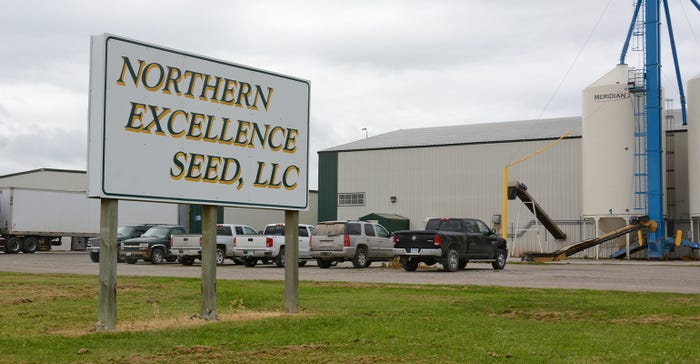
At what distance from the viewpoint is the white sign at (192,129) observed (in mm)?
11367

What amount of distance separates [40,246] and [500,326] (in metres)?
43.6

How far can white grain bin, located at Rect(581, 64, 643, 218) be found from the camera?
160ft

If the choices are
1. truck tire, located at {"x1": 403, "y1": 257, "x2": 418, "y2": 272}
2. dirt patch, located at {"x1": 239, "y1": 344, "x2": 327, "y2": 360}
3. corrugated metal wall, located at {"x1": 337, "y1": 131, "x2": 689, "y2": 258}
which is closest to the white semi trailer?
corrugated metal wall, located at {"x1": 337, "y1": 131, "x2": 689, "y2": 258}

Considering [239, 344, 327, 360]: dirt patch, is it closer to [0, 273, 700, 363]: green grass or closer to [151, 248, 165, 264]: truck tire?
[0, 273, 700, 363]: green grass

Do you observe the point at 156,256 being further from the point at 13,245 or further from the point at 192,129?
the point at 192,129

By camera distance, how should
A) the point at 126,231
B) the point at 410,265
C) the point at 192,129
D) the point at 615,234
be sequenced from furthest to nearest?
the point at 615,234 → the point at 126,231 → the point at 410,265 → the point at 192,129

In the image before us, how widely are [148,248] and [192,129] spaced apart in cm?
2537

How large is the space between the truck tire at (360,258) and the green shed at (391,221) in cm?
2443

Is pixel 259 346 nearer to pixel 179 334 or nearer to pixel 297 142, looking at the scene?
pixel 179 334

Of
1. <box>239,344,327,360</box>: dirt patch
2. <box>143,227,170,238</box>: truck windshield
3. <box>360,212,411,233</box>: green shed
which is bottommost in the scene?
<box>239,344,327,360</box>: dirt patch

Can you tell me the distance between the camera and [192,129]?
41.1ft

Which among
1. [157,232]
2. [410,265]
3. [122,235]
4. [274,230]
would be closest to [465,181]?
[274,230]

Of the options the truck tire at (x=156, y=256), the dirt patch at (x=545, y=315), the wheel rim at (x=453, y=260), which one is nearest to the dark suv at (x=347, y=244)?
the wheel rim at (x=453, y=260)

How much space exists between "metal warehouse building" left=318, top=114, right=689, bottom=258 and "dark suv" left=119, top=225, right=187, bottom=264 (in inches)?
833
